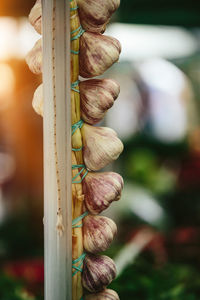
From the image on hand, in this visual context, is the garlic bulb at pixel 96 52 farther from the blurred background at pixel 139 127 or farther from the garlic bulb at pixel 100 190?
the blurred background at pixel 139 127

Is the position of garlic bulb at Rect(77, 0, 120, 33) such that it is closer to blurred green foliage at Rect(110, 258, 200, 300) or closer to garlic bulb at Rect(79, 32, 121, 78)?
garlic bulb at Rect(79, 32, 121, 78)

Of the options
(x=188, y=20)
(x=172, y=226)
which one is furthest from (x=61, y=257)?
(x=188, y=20)

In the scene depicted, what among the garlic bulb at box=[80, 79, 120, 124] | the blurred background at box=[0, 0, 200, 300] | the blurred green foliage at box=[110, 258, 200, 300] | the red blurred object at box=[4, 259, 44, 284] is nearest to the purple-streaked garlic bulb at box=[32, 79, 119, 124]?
the garlic bulb at box=[80, 79, 120, 124]

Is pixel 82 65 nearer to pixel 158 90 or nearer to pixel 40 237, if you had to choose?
pixel 40 237

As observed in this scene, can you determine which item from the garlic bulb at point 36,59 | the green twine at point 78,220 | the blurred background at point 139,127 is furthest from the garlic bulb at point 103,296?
the blurred background at point 139,127

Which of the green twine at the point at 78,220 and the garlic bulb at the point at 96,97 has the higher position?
the garlic bulb at the point at 96,97

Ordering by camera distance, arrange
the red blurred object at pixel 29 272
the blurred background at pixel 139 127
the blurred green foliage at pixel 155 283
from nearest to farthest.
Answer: the blurred green foliage at pixel 155 283
the red blurred object at pixel 29 272
the blurred background at pixel 139 127

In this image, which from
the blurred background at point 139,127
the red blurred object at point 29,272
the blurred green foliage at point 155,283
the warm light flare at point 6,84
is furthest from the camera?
the warm light flare at point 6,84
